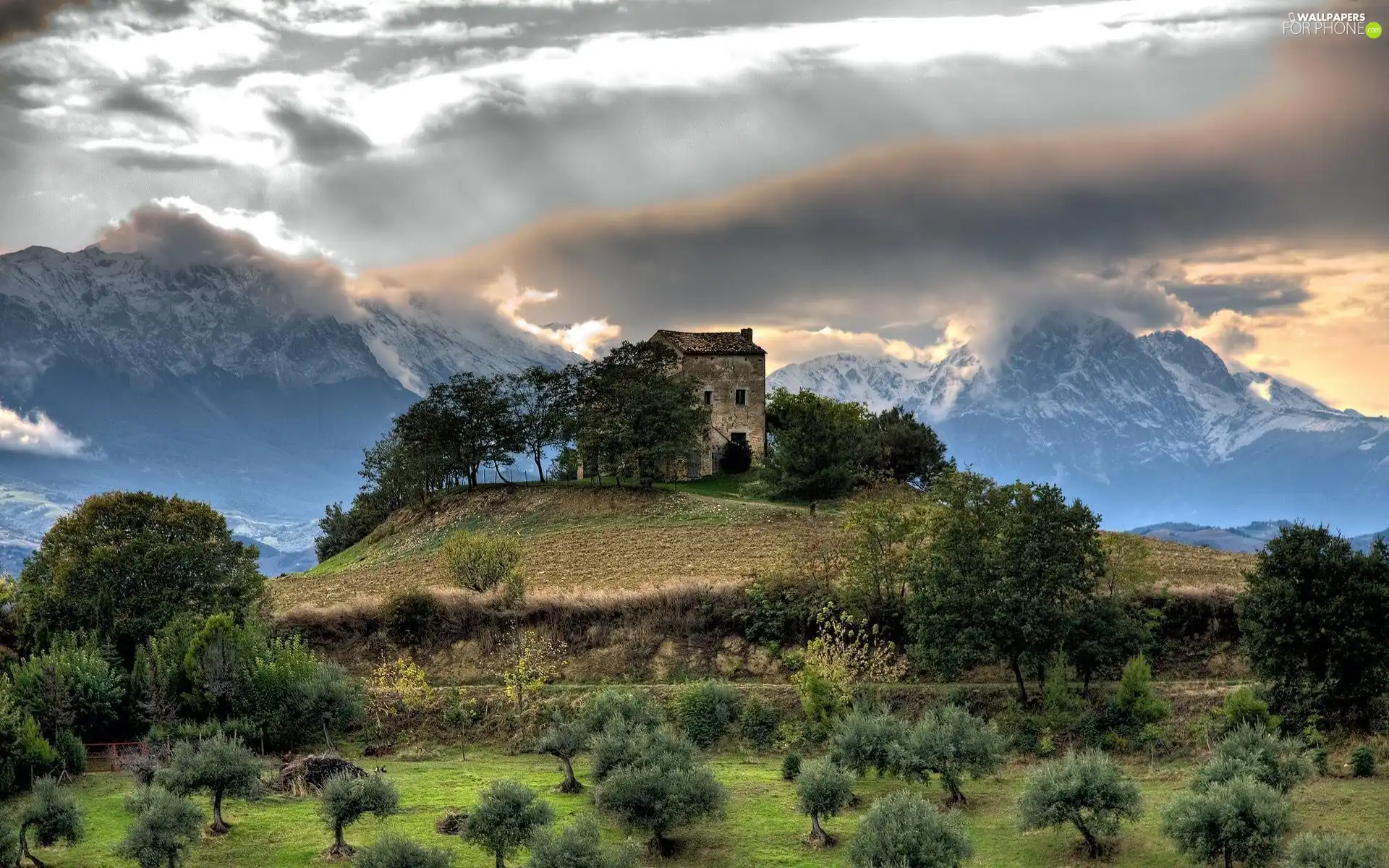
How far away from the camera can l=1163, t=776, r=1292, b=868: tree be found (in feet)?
111

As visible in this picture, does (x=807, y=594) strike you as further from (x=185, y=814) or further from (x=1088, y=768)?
(x=185, y=814)

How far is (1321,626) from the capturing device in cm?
4509

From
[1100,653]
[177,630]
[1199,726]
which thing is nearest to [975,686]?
[1100,653]

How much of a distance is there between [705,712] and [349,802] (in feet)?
60.4

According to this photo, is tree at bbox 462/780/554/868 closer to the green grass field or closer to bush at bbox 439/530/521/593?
the green grass field

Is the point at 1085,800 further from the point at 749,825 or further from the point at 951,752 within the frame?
the point at 749,825

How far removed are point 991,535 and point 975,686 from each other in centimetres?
670

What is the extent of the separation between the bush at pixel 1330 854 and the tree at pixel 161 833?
3000 centimetres

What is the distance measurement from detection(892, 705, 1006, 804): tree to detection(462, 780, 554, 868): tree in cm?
1352

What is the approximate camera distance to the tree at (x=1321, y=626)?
147 ft

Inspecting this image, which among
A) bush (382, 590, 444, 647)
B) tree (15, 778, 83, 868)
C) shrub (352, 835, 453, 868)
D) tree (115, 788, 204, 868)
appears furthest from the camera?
bush (382, 590, 444, 647)

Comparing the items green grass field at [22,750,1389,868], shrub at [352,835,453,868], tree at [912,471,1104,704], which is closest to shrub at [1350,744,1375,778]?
green grass field at [22,750,1389,868]

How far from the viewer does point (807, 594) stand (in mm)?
60969

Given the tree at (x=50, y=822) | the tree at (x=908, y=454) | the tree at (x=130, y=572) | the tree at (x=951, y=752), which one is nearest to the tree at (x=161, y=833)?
the tree at (x=50, y=822)
